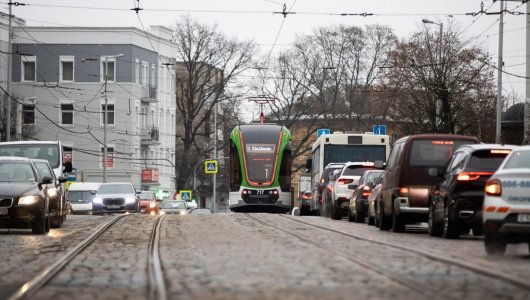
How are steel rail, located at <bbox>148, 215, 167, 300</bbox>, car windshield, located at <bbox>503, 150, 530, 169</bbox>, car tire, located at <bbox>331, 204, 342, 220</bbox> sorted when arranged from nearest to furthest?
steel rail, located at <bbox>148, 215, 167, 300</bbox> → car windshield, located at <bbox>503, 150, 530, 169</bbox> → car tire, located at <bbox>331, 204, 342, 220</bbox>

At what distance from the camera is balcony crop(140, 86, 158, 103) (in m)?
92.4

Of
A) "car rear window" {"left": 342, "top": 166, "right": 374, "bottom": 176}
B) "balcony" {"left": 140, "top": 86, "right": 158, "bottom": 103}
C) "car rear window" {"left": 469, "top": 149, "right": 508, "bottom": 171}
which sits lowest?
"car rear window" {"left": 342, "top": 166, "right": 374, "bottom": 176}

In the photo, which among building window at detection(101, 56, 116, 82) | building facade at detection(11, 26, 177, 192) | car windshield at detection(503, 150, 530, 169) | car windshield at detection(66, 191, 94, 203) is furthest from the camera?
building window at detection(101, 56, 116, 82)

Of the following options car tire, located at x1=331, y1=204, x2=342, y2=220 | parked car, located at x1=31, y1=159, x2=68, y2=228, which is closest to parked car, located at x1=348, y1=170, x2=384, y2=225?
car tire, located at x1=331, y1=204, x2=342, y2=220

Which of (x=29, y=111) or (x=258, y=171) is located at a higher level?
(x=29, y=111)

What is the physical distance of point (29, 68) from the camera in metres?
88.9

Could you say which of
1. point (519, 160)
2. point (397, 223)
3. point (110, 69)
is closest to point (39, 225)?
point (397, 223)

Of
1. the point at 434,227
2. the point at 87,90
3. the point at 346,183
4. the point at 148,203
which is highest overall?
the point at 87,90

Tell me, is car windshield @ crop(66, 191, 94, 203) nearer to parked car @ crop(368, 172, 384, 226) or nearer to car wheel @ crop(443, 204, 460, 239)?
parked car @ crop(368, 172, 384, 226)

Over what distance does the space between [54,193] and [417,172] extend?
774 centimetres

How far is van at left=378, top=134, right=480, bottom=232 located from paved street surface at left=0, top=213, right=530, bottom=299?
1895 mm

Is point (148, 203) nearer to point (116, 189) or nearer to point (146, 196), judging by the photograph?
point (146, 196)

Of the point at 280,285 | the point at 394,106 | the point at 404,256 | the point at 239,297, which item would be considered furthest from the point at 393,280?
the point at 394,106

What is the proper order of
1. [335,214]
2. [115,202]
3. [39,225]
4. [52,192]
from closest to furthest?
1. [39,225]
2. [52,192]
3. [335,214]
4. [115,202]
